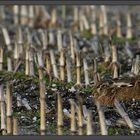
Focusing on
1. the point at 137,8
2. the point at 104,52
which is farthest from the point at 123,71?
the point at 137,8

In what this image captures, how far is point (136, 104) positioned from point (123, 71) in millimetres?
549

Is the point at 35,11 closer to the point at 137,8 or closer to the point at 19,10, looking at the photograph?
the point at 19,10

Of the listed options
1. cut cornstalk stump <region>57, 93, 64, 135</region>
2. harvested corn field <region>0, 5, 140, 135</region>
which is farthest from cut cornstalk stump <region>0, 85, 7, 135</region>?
cut cornstalk stump <region>57, 93, 64, 135</region>

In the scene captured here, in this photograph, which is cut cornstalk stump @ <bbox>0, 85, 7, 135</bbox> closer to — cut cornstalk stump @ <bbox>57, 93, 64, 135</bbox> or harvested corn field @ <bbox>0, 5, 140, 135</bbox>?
harvested corn field @ <bbox>0, 5, 140, 135</bbox>

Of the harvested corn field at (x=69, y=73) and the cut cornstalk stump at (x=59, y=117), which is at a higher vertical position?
the harvested corn field at (x=69, y=73)

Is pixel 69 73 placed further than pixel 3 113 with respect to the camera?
Yes

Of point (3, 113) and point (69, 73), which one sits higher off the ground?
point (69, 73)

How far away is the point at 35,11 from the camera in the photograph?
4.17 m

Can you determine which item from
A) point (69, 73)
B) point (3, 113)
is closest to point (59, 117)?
point (3, 113)

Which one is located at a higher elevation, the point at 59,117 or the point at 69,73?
the point at 69,73

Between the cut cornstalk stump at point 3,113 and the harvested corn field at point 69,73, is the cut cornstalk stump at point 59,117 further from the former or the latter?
the cut cornstalk stump at point 3,113

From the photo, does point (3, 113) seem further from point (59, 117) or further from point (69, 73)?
point (69, 73)

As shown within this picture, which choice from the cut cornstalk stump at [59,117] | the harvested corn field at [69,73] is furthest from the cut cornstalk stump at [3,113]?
the cut cornstalk stump at [59,117]

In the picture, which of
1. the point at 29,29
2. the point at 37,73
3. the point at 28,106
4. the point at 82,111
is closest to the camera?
the point at 82,111
